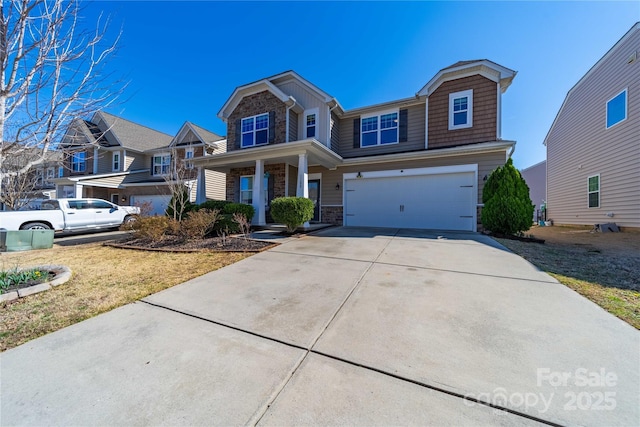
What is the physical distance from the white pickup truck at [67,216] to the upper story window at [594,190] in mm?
19357

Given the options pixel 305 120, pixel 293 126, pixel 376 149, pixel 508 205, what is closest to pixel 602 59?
pixel 508 205

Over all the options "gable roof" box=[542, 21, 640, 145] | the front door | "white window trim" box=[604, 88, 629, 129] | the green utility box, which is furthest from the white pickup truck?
"gable roof" box=[542, 21, 640, 145]

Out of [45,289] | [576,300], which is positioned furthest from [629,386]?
[45,289]

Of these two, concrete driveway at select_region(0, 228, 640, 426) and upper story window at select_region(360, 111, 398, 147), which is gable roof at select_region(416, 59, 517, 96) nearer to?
upper story window at select_region(360, 111, 398, 147)

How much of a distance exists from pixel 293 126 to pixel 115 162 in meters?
16.3

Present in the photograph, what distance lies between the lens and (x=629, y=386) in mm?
1746

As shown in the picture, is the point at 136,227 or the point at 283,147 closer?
the point at 136,227

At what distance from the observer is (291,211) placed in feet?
26.2

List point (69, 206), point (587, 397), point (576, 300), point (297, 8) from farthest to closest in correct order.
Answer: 1. point (69, 206)
2. point (297, 8)
3. point (576, 300)
4. point (587, 397)

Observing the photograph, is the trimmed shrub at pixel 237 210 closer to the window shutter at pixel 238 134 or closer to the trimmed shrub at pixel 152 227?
the trimmed shrub at pixel 152 227

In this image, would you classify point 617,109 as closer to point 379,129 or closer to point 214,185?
point 379,129

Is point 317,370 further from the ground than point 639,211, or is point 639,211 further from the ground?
point 639,211

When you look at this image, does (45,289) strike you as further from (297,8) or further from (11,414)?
(297,8)

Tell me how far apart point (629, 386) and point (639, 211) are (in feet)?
38.7
